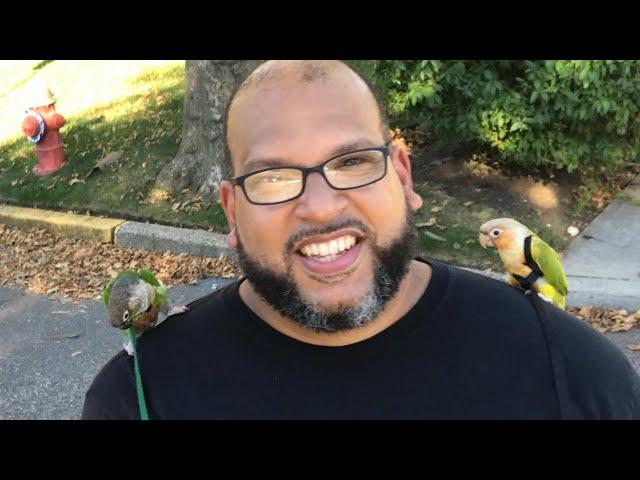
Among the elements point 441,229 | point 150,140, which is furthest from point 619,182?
point 150,140

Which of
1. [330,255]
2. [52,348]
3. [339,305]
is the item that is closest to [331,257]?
[330,255]

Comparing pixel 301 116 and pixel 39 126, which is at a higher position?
pixel 301 116

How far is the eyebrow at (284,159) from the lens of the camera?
1.61 metres

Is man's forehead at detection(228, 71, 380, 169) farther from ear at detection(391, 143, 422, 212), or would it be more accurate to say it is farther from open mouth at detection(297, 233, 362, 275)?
open mouth at detection(297, 233, 362, 275)

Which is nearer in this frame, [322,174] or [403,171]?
[322,174]

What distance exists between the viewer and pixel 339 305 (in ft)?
5.34

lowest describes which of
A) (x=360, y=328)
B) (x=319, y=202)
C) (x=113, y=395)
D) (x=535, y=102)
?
(x=535, y=102)

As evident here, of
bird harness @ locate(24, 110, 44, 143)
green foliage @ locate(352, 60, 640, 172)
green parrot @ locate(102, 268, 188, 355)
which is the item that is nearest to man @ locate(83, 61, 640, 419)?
green parrot @ locate(102, 268, 188, 355)

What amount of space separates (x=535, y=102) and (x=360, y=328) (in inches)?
153

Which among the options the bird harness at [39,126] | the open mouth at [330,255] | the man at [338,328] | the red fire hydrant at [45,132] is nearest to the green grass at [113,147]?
the red fire hydrant at [45,132]

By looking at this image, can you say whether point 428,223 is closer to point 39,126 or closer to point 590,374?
point 590,374

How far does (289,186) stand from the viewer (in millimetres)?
1600

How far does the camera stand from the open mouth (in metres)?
1.58

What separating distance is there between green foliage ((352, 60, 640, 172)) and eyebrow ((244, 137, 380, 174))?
3160mm
